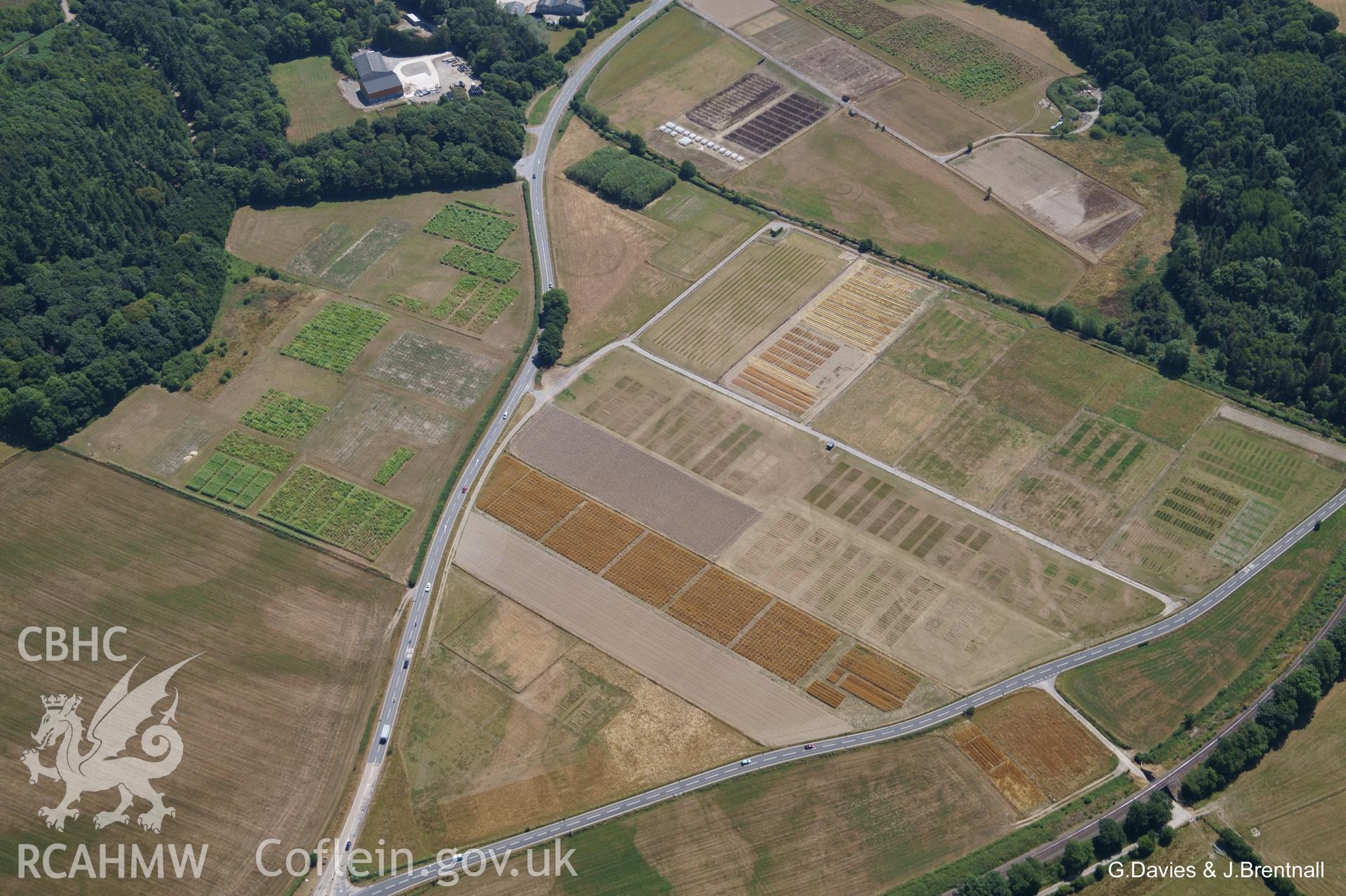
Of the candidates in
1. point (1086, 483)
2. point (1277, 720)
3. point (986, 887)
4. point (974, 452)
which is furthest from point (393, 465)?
point (1277, 720)

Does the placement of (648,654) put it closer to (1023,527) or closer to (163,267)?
(1023,527)

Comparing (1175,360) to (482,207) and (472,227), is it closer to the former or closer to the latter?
(472,227)

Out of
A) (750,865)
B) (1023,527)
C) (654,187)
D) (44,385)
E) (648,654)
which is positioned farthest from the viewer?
(654,187)

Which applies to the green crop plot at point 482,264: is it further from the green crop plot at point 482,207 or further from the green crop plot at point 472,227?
the green crop plot at point 482,207

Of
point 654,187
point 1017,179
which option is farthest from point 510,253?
point 1017,179

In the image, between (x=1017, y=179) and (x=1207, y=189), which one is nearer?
(x=1207, y=189)
